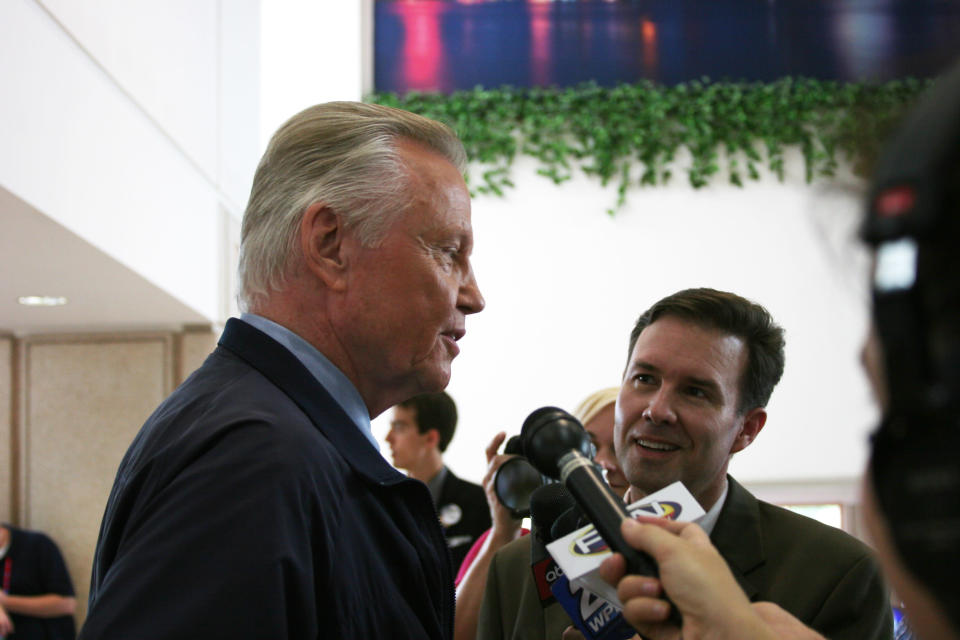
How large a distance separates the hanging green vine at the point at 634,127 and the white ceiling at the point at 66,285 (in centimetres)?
318

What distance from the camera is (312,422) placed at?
1299mm

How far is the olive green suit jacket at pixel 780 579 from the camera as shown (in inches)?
64.0

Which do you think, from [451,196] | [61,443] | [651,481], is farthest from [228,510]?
[61,443]

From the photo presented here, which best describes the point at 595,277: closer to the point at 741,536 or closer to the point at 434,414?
the point at 434,414

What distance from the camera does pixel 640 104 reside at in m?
8.60

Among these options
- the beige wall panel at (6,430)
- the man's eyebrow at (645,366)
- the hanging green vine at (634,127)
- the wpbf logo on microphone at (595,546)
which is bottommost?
the beige wall panel at (6,430)

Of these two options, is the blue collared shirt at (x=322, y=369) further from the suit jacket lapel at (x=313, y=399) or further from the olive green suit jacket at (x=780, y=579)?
the olive green suit jacket at (x=780, y=579)

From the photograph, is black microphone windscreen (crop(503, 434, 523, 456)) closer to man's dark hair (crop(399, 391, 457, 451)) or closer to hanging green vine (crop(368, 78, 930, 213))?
man's dark hair (crop(399, 391, 457, 451))

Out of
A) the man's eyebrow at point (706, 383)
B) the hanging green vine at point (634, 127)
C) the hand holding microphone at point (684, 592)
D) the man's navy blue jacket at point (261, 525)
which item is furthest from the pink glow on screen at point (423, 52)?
the hand holding microphone at point (684, 592)

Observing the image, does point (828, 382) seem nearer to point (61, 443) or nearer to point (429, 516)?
point (61, 443)

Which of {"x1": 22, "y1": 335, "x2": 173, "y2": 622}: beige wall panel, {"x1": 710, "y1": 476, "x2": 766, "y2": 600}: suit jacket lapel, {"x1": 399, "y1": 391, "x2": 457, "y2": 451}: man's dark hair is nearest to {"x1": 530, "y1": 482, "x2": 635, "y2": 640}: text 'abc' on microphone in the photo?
{"x1": 710, "y1": 476, "x2": 766, "y2": 600}: suit jacket lapel

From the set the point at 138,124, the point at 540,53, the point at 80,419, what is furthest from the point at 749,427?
the point at 540,53

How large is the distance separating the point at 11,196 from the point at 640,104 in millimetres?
6228

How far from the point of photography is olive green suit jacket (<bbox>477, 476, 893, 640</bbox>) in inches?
64.0
